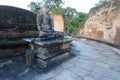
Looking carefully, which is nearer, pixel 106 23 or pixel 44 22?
pixel 44 22

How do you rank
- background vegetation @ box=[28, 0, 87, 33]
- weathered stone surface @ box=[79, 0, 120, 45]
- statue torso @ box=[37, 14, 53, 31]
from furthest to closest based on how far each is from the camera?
background vegetation @ box=[28, 0, 87, 33] → weathered stone surface @ box=[79, 0, 120, 45] → statue torso @ box=[37, 14, 53, 31]

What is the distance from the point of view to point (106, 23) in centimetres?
750

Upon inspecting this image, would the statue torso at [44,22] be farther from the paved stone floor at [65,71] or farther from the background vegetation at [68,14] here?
the background vegetation at [68,14]

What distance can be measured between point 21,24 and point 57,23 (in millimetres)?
6925

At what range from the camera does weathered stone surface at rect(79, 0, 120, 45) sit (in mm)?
6527

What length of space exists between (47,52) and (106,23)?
18.9 feet

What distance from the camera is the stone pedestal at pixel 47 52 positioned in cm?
281

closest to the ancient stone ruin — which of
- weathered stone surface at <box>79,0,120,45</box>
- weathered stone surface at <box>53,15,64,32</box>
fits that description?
weathered stone surface at <box>79,0,120,45</box>

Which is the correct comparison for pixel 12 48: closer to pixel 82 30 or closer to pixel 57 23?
pixel 57 23

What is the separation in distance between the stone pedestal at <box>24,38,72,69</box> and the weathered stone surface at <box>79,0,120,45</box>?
399cm

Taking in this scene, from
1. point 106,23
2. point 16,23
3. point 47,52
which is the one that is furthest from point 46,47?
point 106,23

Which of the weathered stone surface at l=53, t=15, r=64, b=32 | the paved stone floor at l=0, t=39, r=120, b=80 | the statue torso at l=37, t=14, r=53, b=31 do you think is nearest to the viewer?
the paved stone floor at l=0, t=39, r=120, b=80

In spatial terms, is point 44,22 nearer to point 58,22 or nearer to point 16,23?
point 16,23

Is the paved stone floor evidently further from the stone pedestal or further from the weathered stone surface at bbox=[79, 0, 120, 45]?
the weathered stone surface at bbox=[79, 0, 120, 45]
